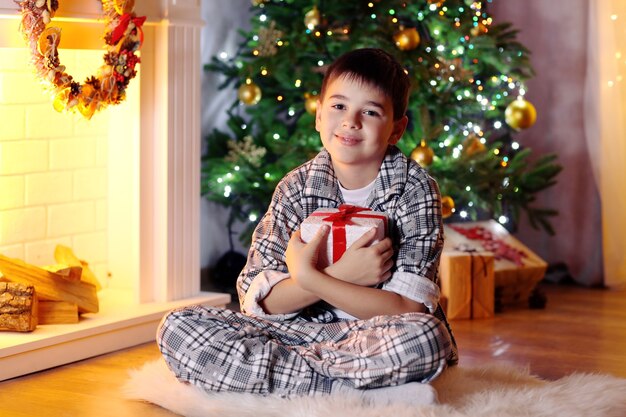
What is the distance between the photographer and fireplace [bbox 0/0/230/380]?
119 inches

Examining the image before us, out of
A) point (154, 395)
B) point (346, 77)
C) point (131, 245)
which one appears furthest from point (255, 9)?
point (154, 395)

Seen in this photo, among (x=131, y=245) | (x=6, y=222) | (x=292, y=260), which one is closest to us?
(x=292, y=260)

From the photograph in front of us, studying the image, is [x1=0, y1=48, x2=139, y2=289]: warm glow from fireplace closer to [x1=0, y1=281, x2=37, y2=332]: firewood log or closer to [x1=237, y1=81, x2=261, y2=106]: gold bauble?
[x1=0, y1=281, x2=37, y2=332]: firewood log

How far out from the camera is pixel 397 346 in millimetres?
2115

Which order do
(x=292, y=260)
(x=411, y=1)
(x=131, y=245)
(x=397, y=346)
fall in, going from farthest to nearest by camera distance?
(x=411, y=1)
(x=131, y=245)
(x=292, y=260)
(x=397, y=346)

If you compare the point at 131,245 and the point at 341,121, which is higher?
the point at 341,121

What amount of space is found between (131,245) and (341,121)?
1151mm

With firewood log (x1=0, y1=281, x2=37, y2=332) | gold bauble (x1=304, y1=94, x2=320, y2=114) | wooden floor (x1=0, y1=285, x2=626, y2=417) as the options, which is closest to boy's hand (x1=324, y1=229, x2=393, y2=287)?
wooden floor (x1=0, y1=285, x2=626, y2=417)

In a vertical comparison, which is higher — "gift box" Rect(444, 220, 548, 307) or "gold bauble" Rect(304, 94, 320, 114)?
"gold bauble" Rect(304, 94, 320, 114)

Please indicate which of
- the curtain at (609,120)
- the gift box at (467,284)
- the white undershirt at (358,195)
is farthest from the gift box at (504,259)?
the white undershirt at (358,195)

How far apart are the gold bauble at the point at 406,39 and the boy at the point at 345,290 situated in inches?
48.8

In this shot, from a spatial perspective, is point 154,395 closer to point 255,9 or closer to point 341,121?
point 341,121

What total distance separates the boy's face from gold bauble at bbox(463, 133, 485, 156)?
1.45m

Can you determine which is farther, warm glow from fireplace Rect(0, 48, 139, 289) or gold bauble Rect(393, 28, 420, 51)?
gold bauble Rect(393, 28, 420, 51)
